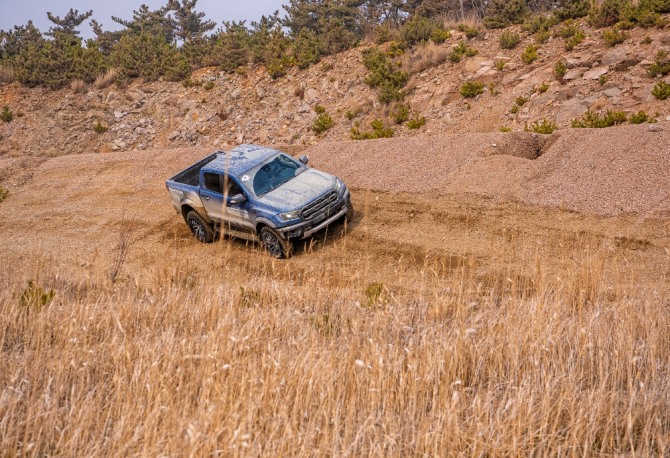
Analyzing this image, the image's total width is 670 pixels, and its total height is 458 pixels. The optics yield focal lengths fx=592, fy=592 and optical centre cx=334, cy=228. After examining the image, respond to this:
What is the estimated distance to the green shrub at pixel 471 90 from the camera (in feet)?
74.2

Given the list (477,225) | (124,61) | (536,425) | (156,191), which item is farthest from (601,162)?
(124,61)

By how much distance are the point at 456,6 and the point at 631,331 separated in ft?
108

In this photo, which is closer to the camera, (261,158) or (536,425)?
(536,425)

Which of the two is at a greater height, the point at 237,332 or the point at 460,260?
the point at 237,332

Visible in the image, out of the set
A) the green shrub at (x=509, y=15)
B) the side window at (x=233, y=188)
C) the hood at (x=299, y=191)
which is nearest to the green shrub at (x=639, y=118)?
the hood at (x=299, y=191)

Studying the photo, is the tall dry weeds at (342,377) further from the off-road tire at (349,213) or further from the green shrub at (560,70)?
the green shrub at (560,70)

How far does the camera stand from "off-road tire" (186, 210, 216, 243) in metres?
13.4

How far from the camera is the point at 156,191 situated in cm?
1812

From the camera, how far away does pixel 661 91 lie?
1747 cm

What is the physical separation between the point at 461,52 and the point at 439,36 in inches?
86.5

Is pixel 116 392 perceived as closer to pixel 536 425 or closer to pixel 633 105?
pixel 536 425

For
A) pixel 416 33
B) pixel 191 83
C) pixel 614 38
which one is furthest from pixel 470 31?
pixel 191 83

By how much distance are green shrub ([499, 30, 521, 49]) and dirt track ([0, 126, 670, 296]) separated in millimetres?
10037

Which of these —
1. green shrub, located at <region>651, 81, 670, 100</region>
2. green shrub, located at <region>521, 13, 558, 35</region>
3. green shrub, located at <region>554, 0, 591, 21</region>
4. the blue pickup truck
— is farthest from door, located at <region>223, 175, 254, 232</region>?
green shrub, located at <region>554, 0, 591, 21</region>
